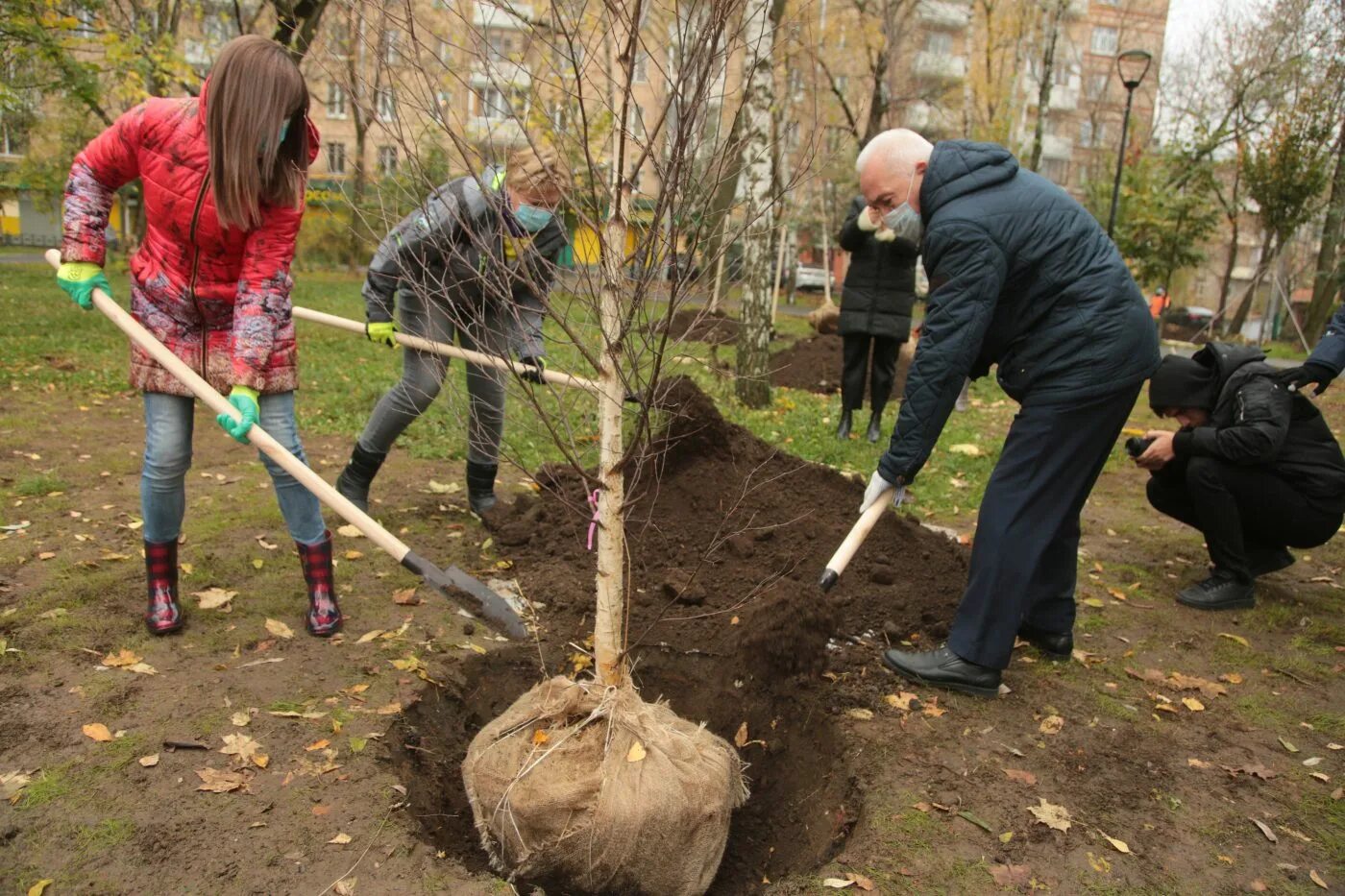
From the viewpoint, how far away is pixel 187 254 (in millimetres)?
3158

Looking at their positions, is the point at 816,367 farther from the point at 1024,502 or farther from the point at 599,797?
the point at 599,797

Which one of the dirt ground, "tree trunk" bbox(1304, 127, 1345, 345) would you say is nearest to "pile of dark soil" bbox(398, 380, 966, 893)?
the dirt ground

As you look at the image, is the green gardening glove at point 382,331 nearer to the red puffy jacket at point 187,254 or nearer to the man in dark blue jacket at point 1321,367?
the red puffy jacket at point 187,254

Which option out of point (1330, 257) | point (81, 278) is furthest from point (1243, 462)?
point (1330, 257)

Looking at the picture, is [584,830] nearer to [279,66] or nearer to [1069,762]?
[1069,762]

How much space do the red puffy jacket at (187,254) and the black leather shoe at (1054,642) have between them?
3.04 metres

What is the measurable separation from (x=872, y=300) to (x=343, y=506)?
4873 mm

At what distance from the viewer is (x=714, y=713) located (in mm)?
3283

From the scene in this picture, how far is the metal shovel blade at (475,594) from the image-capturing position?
9.71 feet

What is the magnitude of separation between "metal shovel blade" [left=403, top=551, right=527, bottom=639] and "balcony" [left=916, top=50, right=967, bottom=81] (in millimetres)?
37885

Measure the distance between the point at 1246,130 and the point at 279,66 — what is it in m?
27.6

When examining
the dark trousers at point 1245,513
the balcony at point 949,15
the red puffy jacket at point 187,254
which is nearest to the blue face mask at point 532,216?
the red puffy jacket at point 187,254

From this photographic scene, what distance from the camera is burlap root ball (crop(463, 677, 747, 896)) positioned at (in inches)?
93.8

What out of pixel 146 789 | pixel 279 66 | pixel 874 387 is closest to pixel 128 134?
pixel 279 66
